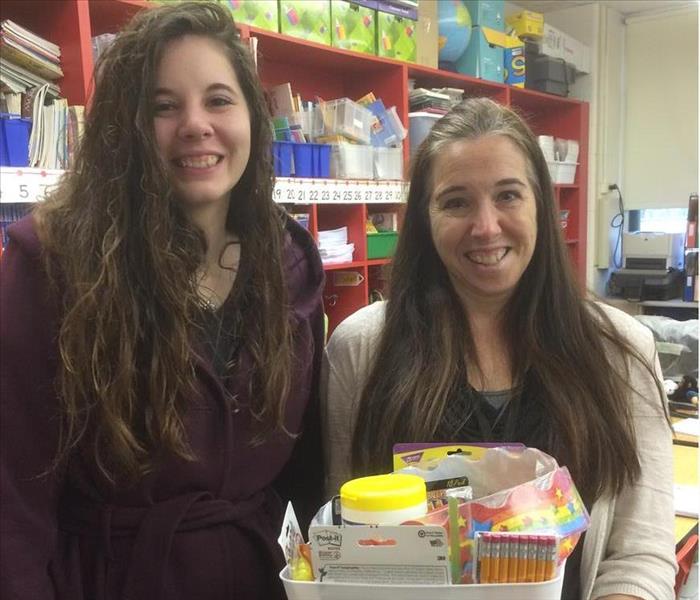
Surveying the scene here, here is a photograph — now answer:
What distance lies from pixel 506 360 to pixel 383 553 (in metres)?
0.61

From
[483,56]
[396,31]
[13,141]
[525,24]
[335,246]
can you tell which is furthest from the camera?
[525,24]

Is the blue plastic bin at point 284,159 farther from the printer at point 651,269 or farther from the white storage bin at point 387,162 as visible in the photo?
Result: the printer at point 651,269

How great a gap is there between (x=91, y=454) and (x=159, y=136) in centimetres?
52

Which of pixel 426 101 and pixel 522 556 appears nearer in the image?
pixel 522 556

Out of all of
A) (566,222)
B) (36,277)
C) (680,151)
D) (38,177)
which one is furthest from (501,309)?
(680,151)

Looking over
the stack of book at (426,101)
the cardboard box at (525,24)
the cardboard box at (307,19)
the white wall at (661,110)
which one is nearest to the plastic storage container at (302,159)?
the cardboard box at (307,19)

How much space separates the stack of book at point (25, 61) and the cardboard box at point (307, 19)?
3.29 feet

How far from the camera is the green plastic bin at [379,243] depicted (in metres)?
3.47

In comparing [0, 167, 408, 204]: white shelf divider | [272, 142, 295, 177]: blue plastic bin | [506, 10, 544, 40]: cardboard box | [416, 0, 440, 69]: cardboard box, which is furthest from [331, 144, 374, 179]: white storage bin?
[506, 10, 544, 40]: cardboard box

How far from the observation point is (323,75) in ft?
11.9

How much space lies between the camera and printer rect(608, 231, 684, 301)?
4805 mm

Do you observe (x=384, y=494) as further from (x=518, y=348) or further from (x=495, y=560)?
(x=518, y=348)

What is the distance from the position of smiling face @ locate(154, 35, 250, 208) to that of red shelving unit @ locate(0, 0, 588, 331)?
1.02m

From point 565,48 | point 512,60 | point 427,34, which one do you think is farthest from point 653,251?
point 427,34
